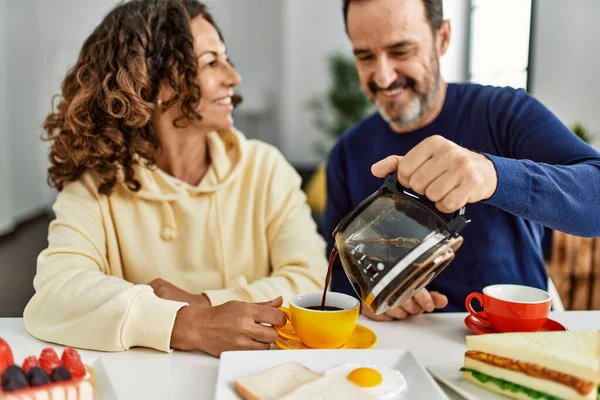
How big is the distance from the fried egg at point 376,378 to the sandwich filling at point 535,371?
0.42 ft

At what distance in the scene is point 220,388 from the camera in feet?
2.63

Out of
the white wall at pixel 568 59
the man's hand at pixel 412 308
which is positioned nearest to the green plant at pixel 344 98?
the white wall at pixel 568 59

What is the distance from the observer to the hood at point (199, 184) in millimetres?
1451

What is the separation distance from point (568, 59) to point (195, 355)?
12.0 ft

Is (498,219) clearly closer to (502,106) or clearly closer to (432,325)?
(502,106)

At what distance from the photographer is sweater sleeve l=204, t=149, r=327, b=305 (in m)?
1.27

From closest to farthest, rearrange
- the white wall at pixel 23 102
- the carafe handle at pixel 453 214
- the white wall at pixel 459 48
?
1. the carafe handle at pixel 453 214
2. the white wall at pixel 23 102
3. the white wall at pixel 459 48

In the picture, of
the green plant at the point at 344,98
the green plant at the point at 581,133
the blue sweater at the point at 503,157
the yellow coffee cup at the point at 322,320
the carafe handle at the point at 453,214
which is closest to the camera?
the carafe handle at the point at 453,214

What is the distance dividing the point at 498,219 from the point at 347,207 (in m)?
0.48

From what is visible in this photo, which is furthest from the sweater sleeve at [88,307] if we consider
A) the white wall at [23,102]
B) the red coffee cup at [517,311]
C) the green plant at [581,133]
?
the white wall at [23,102]

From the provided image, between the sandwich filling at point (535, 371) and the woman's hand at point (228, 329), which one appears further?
the woman's hand at point (228, 329)

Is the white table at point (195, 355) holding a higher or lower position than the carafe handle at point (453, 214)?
lower

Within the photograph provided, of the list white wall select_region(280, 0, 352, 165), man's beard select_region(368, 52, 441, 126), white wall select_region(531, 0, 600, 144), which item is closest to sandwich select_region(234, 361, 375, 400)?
man's beard select_region(368, 52, 441, 126)

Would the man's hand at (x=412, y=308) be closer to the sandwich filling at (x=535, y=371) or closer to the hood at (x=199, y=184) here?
the sandwich filling at (x=535, y=371)
